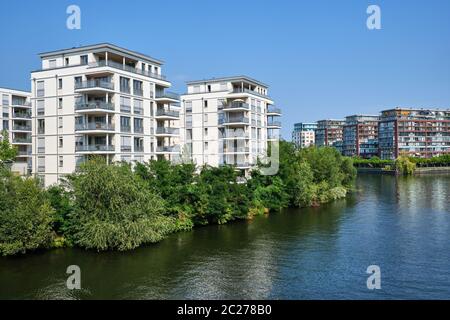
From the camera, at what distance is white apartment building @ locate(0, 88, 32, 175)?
226 feet

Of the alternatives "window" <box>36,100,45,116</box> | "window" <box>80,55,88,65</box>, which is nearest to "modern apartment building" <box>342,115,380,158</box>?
"window" <box>80,55,88,65</box>

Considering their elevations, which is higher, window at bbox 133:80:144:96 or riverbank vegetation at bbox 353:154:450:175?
window at bbox 133:80:144:96

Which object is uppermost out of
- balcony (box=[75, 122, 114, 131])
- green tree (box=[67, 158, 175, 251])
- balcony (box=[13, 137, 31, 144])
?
balcony (box=[75, 122, 114, 131])

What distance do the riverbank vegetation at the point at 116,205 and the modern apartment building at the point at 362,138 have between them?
14277 cm

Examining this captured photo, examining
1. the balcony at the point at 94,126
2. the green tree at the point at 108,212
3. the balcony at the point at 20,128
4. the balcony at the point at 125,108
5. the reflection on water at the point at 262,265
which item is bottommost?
the reflection on water at the point at 262,265

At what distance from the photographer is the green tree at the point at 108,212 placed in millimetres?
31750

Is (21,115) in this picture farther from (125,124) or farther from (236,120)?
(236,120)

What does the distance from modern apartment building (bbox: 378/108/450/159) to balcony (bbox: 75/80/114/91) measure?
445 ft

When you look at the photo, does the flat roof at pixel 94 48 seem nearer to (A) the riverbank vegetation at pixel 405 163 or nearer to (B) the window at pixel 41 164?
(B) the window at pixel 41 164

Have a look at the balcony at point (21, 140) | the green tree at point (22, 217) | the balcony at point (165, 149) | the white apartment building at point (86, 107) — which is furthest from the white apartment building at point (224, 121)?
the green tree at point (22, 217)

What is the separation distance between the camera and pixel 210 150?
63.6 m

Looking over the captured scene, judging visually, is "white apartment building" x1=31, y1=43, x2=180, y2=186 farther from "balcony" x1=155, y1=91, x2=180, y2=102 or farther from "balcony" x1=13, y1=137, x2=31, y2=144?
"balcony" x1=13, y1=137, x2=31, y2=144
